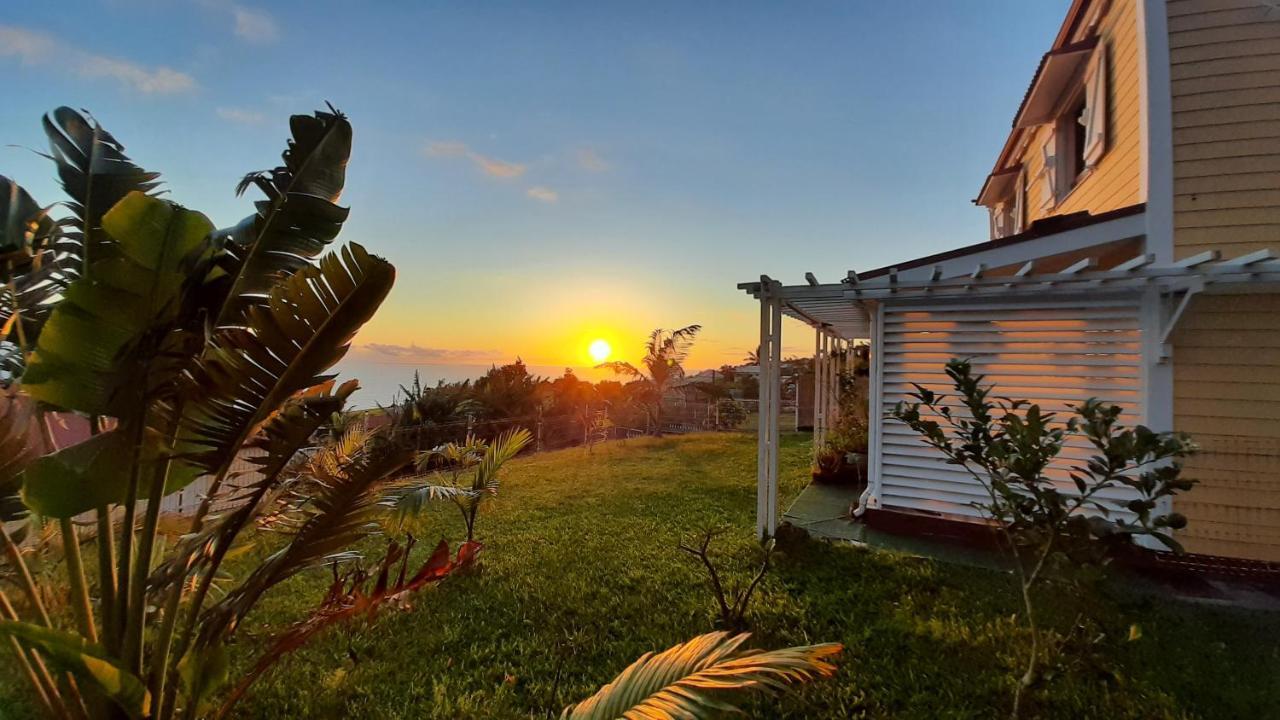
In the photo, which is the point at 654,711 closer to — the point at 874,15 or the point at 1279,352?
the point at 1279,352

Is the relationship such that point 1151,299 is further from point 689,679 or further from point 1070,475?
point 689,679

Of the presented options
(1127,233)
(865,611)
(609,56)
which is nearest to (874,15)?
(609,56)

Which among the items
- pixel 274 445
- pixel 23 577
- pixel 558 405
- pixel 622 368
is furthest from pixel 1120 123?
pixel 558 405

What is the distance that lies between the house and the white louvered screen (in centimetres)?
2

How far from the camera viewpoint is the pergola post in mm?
5410

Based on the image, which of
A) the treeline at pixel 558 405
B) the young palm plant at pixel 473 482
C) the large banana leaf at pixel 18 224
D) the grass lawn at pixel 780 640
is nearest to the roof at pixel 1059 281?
the grass lawn at pixel 780 640

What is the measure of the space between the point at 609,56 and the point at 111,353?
21.6 feet

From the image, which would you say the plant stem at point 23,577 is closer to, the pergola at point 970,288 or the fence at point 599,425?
the pergola at point 970,288

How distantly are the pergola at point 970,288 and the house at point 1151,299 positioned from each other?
0.07ft

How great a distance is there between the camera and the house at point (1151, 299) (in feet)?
15.6

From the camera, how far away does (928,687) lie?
3148 mm

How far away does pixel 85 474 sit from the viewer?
1.64 meters

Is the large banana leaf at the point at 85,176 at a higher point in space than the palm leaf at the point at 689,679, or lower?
higher

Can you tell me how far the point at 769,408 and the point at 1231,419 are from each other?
4.37 meters
